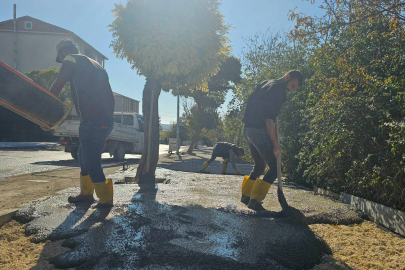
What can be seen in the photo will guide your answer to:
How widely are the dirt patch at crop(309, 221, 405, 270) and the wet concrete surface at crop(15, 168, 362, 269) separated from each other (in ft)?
0.44

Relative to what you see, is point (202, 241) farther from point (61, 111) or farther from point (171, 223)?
point (61, 111)

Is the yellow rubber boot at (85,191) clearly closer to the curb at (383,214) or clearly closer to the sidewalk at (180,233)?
the sidewalk at (180,233)

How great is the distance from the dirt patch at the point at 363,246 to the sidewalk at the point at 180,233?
4.1 inches

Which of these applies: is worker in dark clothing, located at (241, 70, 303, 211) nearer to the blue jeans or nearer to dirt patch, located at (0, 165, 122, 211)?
the blue jeans

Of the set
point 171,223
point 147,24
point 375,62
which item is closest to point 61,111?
point 171,223

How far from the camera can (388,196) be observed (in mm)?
3482

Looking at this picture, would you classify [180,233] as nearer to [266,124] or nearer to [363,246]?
[363,246]

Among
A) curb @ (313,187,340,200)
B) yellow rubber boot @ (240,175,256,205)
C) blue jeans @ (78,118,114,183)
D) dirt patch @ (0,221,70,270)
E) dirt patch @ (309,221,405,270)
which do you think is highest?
blue jeans @ (78,118,114,183)

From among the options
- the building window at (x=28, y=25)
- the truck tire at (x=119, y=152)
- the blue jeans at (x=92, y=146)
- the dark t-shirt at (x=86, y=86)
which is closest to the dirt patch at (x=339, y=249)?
the blue jeans at (x=92, y=146)

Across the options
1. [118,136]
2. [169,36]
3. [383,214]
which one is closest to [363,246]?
[383,214]

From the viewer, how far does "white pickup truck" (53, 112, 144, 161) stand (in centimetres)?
Result: 1228

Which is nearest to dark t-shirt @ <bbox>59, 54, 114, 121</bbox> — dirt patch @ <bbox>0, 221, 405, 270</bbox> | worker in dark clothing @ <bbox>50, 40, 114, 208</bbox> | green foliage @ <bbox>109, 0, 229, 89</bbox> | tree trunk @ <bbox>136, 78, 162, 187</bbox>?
worker in dark clothing @ <bbox>50, 40, 114, 208</bbox>

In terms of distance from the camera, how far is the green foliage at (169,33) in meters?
5.29

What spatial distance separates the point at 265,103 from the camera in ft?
12.1
